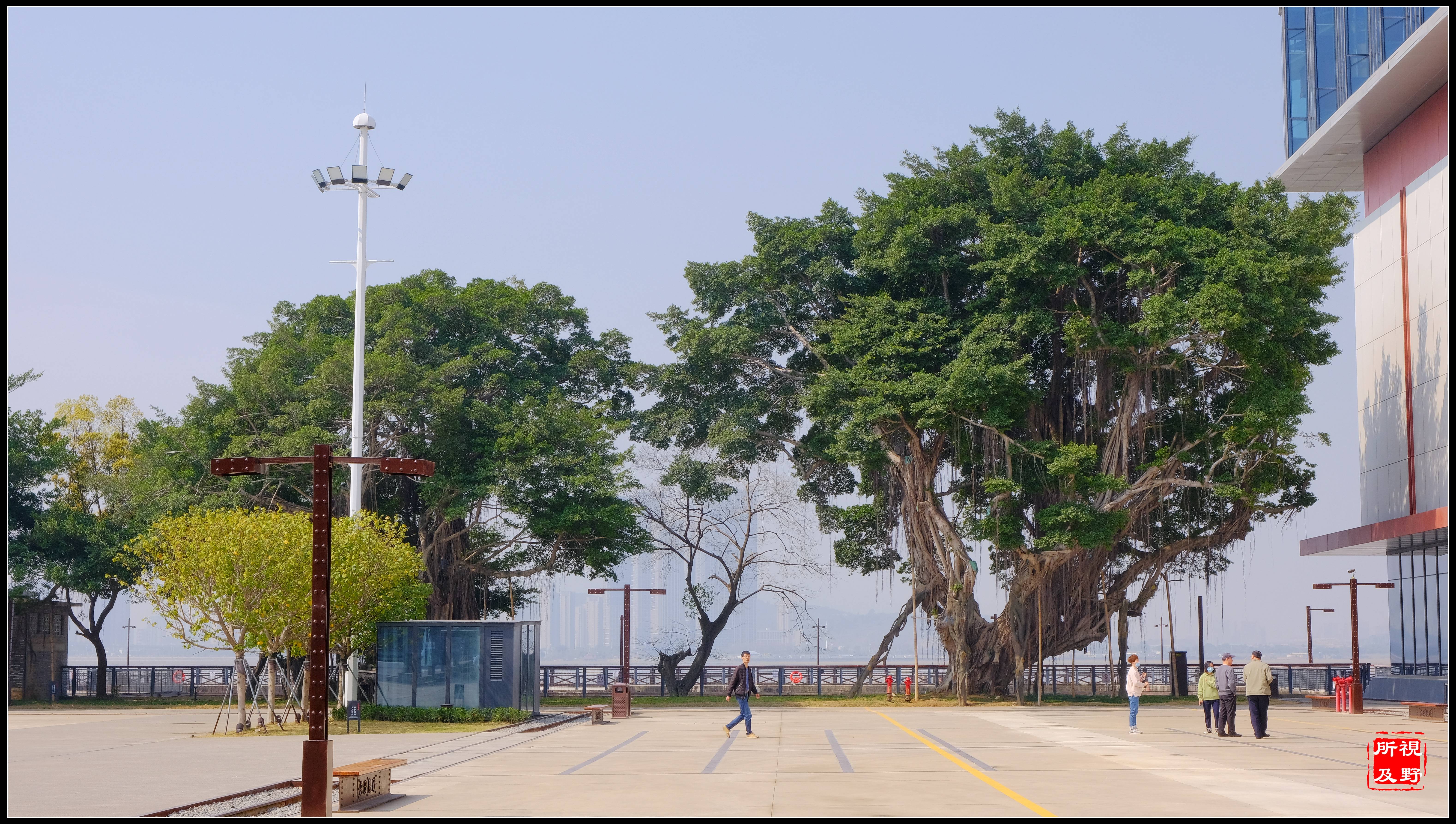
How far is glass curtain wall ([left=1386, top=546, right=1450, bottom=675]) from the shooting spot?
36.9m

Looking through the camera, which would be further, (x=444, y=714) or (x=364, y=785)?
(x=444, y=714)

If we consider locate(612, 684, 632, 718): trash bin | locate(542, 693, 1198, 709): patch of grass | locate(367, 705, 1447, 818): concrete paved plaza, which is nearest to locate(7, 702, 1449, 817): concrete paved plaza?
locate(367, 705, 1447, 818): concrete paved plaza

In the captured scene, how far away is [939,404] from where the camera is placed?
3534 cm

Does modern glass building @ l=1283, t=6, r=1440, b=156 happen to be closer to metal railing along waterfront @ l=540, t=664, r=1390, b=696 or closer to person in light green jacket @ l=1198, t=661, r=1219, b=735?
metal railing along waterfront @ l=540, t=664, r=1390, b=696

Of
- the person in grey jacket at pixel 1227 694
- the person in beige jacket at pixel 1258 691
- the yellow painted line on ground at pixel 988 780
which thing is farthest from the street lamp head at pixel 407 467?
the person in grey jacket at pixel 1227 694

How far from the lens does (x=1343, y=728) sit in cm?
2531

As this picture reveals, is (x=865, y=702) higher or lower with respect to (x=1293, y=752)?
lower

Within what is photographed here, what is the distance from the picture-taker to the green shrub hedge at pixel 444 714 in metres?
28.0

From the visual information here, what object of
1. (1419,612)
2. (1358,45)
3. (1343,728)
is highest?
(1358,45)

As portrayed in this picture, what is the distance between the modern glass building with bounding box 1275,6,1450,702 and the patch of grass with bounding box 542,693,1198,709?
24.5 ft

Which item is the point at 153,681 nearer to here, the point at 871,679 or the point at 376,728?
the point at 376,728

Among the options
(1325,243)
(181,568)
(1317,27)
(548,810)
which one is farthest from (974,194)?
(548,810)

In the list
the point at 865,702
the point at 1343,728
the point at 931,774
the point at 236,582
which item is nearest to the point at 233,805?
the point at 931,774

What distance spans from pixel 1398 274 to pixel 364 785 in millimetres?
35683
